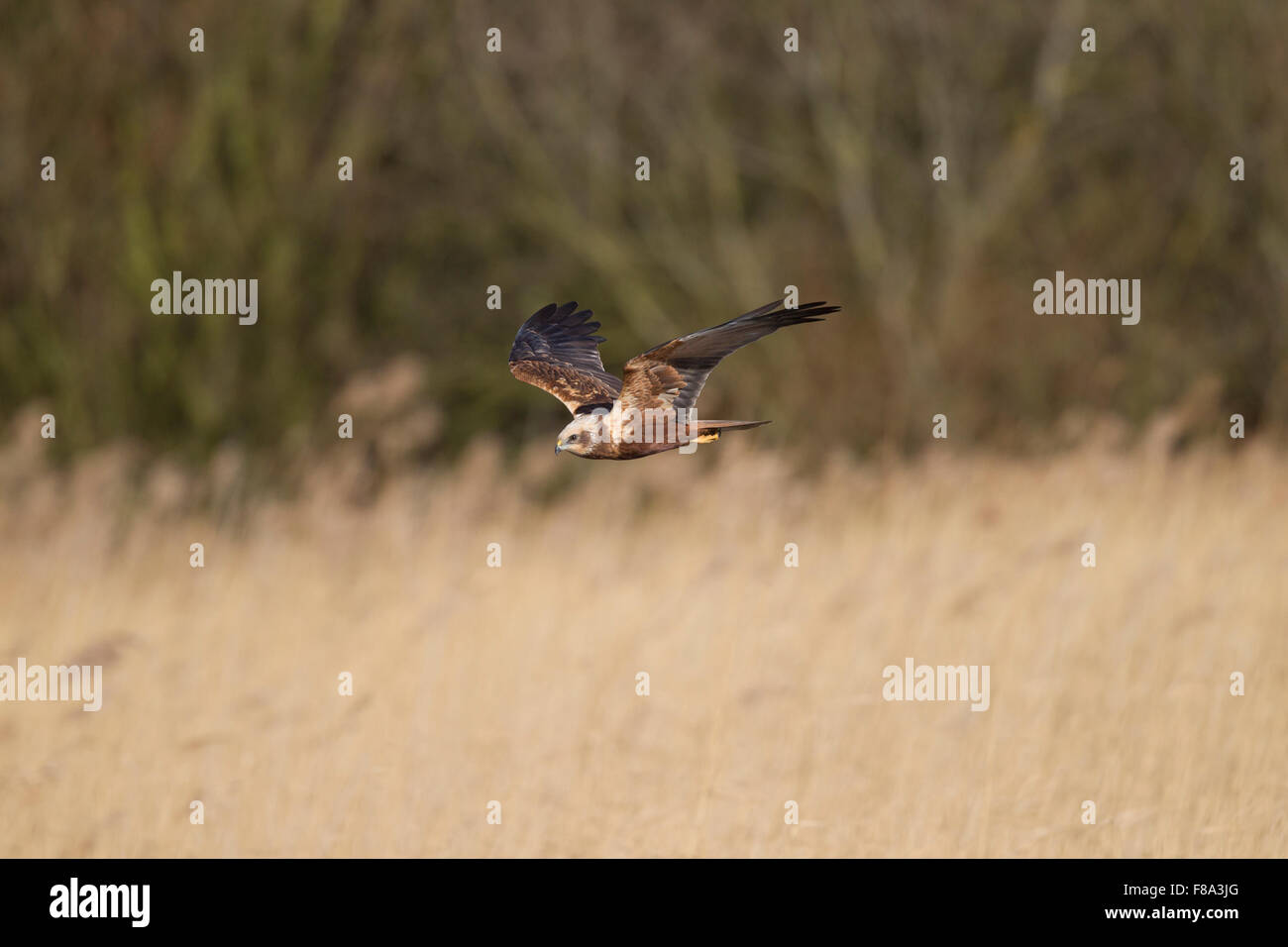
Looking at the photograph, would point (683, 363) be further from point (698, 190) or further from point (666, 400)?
point (698, 190)

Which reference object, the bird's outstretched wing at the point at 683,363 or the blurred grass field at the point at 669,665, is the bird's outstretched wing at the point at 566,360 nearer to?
the bird's outstretched wing at the point at 683,363

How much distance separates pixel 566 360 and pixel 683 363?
96cm

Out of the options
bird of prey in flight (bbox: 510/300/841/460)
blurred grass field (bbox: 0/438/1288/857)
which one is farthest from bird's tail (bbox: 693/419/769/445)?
blurred grass field (bbox: 0/438/1288/857)

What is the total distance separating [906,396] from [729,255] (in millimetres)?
1635

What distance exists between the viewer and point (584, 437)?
2.58 metres

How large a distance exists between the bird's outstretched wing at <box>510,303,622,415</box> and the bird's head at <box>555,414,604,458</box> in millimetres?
155

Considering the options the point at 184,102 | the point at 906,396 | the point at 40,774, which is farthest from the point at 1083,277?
the point at 40,774

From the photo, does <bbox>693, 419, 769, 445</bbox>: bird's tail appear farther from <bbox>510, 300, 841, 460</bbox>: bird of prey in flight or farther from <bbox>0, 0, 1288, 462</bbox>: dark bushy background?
<bbox>0, 0, 1288, 462</bbox>: dark bushy background

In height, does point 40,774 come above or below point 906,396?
below

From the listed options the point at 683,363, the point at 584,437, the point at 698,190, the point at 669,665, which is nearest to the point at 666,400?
the point at 683,363

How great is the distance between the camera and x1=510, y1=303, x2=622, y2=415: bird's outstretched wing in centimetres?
316

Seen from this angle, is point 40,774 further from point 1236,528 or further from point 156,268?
point 156,268
